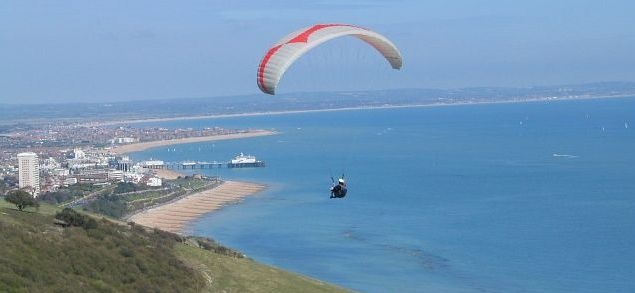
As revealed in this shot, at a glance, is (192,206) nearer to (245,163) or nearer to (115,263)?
(245,163)

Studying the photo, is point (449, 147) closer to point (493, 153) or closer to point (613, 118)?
point (493, 153)

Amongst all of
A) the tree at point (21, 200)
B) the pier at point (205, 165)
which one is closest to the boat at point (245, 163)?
the pier at point (205, 165)

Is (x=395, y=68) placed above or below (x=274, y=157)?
above

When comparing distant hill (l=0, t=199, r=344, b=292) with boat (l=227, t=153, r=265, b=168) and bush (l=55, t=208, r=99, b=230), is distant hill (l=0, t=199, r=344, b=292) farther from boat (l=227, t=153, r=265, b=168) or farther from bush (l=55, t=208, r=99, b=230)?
boat (l=227, t=153, r=265, b=168)

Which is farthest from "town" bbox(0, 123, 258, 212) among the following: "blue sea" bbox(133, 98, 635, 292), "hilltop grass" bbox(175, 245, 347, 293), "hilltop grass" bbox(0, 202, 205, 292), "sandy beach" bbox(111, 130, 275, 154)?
"hilltop grass" bbox(0, 202, 205, 292)

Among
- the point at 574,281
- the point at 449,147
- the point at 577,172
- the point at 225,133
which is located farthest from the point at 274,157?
the point at 574,281

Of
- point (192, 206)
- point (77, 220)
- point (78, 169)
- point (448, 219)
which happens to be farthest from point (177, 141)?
point (77, 220)
